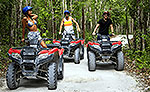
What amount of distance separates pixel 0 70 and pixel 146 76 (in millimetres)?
5467

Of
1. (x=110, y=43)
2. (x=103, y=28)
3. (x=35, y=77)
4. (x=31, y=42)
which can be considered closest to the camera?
(x=35, y=77)

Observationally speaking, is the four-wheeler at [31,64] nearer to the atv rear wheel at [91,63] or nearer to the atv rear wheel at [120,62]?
the atv rear wheel at [91,63]

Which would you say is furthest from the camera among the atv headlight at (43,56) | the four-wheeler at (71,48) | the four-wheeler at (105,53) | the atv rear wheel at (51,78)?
the four-wheeler at (71,48)

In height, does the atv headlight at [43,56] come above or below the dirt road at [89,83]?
above

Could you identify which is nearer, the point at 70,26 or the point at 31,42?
the point at 31,42

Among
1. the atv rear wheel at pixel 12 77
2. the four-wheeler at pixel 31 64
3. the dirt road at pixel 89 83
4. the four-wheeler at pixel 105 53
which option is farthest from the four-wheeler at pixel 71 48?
the atv rear wheel at pixel 12 77

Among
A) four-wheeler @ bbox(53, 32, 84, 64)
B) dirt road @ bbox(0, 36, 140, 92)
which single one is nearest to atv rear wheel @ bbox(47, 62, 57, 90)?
dirt road @ bbox(0, 36, 140, 92)

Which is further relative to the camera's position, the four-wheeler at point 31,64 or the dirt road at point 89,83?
the dirt road at point 89,83

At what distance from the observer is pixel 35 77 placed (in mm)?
5660

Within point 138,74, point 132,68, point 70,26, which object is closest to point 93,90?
point 138,74

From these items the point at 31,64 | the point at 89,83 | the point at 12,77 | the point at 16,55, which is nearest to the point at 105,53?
the point at 89,83

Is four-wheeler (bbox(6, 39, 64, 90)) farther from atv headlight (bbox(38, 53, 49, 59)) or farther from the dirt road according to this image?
the dirt road

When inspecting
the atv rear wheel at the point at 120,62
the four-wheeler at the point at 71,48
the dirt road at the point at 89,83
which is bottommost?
the dirt road at the point at 89,83

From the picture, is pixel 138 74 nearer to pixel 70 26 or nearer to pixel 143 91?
pixel 143 91
